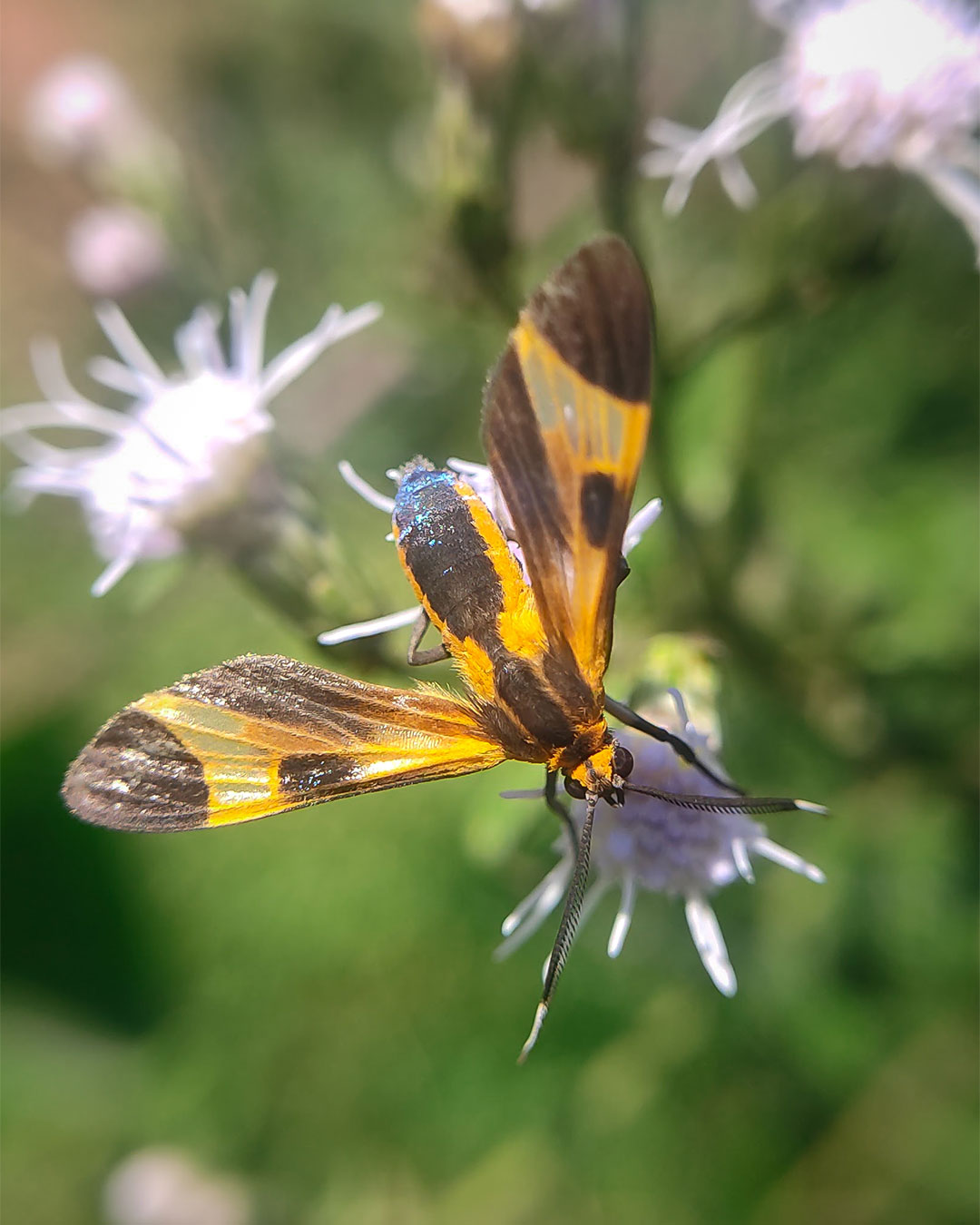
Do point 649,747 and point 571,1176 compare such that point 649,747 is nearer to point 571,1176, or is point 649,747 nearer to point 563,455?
point 563,455

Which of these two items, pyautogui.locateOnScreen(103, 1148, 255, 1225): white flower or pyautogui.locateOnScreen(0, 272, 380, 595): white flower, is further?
pyautogui.locateOnScreen(103, 1148, 255, 1225): white flower

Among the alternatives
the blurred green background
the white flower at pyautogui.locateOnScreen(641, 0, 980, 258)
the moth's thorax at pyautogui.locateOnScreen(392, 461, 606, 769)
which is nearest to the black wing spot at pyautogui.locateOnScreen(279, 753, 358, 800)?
the moth's thorax at pyautogui.locateOnScreen(392, 461, 606, 769)

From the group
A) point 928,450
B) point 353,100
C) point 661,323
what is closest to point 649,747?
Answer: point 661,323

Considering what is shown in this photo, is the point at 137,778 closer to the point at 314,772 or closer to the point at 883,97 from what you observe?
the point at 314,772

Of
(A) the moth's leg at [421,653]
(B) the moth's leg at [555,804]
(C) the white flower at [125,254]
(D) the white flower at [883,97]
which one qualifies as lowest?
(B) the moth's leg at [555,804]

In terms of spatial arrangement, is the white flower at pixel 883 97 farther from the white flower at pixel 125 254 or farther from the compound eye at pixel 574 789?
the white flower at pixel 125 254

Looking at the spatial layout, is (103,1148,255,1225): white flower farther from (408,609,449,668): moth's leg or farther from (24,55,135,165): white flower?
(24,55,135,165): white flower

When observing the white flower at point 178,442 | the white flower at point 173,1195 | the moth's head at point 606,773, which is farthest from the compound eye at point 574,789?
the white flower at point 173,1195
